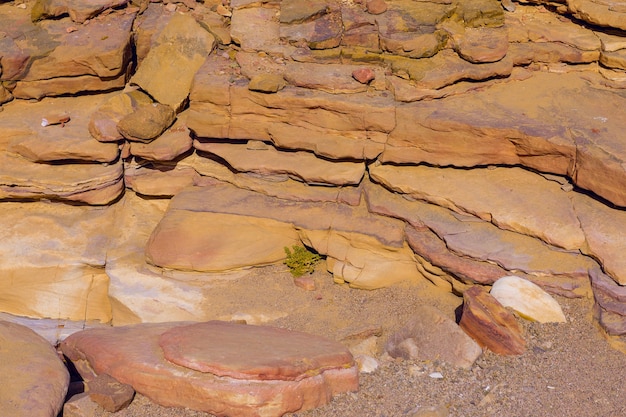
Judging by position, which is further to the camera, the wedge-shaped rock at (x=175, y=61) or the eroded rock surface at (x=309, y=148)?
the wedge-shaped rock at (x=175, y=61)

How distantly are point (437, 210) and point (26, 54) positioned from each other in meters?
4.25

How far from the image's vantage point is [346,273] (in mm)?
6965

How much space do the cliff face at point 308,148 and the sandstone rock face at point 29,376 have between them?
5.12ft

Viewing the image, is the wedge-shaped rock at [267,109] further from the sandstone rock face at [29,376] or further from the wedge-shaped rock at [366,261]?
the sandstone rock face at [29,376]

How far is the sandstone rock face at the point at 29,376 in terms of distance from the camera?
4828mm

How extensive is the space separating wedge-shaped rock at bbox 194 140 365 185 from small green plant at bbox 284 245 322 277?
624 mm

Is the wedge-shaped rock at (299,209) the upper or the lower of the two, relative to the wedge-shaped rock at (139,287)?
upper

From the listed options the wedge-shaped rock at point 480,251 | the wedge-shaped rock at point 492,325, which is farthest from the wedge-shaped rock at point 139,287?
the wedge-shaped rock at point 492,325

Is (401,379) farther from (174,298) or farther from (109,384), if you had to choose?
(174,298)

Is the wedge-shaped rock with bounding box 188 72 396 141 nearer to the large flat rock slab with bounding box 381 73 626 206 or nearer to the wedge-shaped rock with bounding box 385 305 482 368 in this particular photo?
the large flat rock slab with bounding box 381 73 626 206

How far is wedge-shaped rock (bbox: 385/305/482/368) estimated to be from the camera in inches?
222

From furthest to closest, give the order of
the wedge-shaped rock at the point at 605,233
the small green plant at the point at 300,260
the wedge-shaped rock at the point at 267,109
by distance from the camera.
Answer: the small green plant at the point at 300,260
the wedge-shaped rock at the point at 267,109
the wedge-shaped rock at the point at 605,233

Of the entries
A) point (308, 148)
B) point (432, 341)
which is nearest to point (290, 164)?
point (308, 148)

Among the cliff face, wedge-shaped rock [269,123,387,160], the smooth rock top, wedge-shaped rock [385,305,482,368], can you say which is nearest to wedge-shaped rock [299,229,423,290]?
the cliff face
